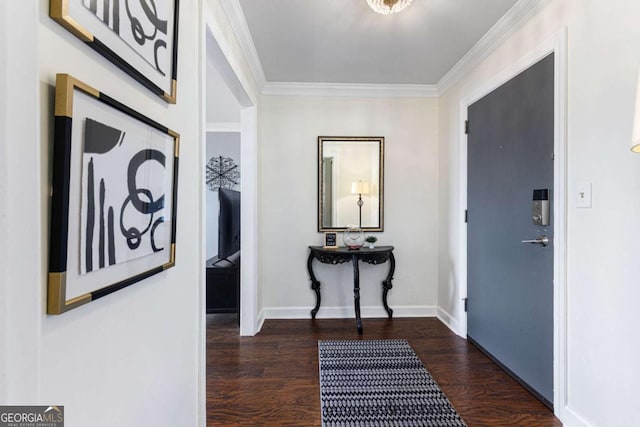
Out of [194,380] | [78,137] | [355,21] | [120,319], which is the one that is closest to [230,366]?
[194,380]

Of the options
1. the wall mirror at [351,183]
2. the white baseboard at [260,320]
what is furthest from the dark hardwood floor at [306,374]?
the wall mirror at [351,183]

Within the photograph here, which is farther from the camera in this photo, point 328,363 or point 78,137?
point 328,363

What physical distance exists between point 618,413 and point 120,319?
6.70 ft

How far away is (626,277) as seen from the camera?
1368 millimetres

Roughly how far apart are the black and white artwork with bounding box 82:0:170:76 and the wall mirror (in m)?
2.27

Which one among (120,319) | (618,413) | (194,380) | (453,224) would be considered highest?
(453,224)

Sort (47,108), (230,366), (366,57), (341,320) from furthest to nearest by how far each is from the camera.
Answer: (341,320) < (366,57) < (230,366) < (47,108)

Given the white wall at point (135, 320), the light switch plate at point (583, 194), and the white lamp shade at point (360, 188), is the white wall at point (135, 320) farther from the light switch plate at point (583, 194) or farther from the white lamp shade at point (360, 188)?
the white lamp shade at point (360, 188)

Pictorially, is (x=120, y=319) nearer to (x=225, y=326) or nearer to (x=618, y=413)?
(x=618, y=413)

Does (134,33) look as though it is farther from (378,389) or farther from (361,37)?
(378,389)

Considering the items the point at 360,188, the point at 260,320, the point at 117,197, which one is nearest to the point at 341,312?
the point at 260,320
